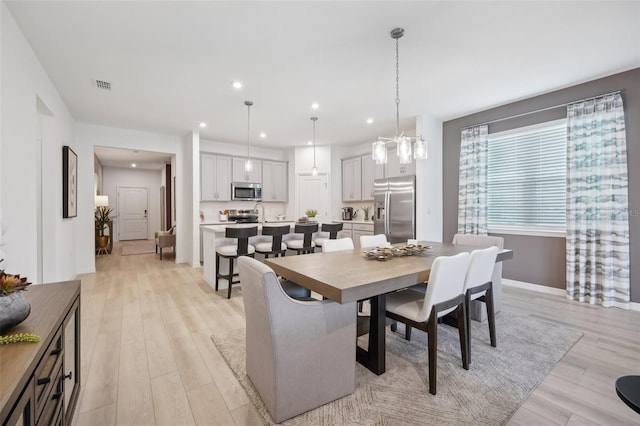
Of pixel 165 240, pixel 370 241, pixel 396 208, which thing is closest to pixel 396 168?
pixel 396 208

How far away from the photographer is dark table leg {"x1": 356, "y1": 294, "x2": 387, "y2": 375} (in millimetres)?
1978

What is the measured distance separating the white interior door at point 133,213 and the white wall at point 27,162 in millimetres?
6636

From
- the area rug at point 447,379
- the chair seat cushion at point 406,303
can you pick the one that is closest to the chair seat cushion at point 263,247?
the area rug at point 447,379

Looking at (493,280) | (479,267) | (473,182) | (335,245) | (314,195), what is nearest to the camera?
(479,267)

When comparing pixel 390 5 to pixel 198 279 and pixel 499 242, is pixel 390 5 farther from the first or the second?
pixel 198 279

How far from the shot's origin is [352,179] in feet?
21.9

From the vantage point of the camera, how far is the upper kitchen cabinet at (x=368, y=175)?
20.0 ft

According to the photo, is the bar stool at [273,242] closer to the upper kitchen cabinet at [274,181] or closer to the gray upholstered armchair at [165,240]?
the upper kitchen cabinet at [274,181]

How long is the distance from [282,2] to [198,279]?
4.06 meters

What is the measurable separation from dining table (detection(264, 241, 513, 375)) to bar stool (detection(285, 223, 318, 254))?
1750 millimetres

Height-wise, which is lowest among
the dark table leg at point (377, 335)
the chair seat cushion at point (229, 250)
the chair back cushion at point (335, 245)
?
the dark table leg at point (377, 335)

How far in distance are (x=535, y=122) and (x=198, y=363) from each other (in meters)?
4.98

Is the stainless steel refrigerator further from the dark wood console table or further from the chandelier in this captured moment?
the dark wood console table

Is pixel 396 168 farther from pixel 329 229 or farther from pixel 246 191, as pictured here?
pixel 246 191
